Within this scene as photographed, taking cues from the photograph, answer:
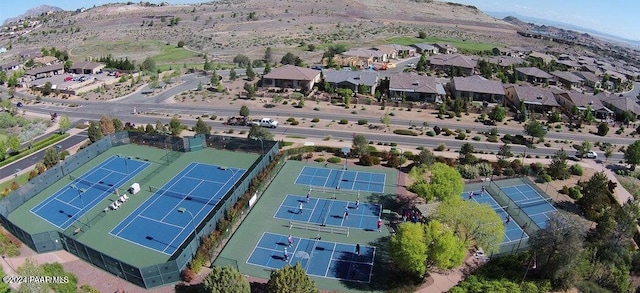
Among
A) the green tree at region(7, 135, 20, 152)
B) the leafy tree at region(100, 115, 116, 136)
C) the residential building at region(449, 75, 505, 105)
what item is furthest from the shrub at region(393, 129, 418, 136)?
the green tree at region(7, 135, 20, 152)

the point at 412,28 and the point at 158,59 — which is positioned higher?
the point at 412,28

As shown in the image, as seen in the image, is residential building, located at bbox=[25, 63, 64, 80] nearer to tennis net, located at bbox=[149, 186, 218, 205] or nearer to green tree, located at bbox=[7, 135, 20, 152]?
green tree, located at bbox=[7, 135, 20, 152]

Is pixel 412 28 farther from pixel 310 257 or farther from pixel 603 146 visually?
pixel 310 257

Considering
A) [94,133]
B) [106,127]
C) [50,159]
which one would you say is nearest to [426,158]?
[106,127]

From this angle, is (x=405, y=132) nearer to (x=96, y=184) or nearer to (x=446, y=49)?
(x=96, y=184)

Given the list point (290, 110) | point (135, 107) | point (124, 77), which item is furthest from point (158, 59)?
point (290, 110)
